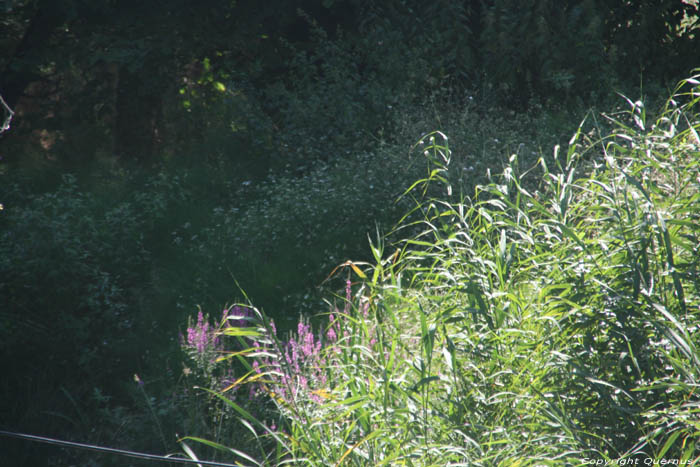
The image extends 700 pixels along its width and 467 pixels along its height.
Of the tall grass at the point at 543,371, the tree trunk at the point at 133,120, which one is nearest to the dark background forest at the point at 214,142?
the tree trunk at the point at 133,120

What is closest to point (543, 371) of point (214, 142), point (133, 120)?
point (214, 142)

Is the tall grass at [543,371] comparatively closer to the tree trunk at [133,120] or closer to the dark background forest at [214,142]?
the dark background forest at [214,142]

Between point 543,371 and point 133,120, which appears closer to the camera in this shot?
point 543,371

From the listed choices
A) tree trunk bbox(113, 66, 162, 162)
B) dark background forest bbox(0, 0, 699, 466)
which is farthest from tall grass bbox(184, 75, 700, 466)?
tree trunk bbox(113, 66, 162, 162)

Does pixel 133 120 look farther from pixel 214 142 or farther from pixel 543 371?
pixel 543 371

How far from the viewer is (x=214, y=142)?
8312 millimetres

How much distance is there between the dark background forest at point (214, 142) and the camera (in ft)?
14.5

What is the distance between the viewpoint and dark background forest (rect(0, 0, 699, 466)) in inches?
174

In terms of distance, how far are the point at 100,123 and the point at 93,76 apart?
0.76 m

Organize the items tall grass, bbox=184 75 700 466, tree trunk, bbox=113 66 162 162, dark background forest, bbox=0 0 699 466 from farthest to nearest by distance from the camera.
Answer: tree trunk, bbox=113 66 162 162 < dark background forest, bbox=0 0 699 466 < tall grass, bbox=184 75 700 466

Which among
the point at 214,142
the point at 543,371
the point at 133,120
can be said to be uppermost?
the point at 133,120

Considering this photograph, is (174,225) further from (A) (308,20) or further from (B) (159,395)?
(A) (308,20)

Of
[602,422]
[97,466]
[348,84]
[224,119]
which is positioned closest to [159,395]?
[97,466]

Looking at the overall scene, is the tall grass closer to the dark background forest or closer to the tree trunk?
the dark background forest
